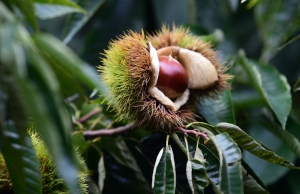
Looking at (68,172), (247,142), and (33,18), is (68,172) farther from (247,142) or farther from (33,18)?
(247,142)

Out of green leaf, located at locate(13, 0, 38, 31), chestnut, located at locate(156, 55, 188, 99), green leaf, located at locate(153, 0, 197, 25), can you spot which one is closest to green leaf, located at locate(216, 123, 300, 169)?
chestnut, located at locate(156, 55, 188, 99)

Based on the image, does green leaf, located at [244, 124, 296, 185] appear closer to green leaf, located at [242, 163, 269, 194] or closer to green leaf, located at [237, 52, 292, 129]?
green leaf, located at [237, 52, 292, 129]

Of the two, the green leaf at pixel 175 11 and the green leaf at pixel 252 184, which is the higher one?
the green leaf at pixel 175 11

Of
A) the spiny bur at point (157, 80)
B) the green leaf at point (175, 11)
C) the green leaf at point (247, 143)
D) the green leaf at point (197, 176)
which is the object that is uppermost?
the green leaf at point (175, 11)

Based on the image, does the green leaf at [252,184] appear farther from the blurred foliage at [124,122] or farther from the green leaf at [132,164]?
the green leaf at [132,164]

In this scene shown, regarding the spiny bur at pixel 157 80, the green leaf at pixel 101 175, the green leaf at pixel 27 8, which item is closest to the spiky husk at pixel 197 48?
the spiny bur at pixel 157 80

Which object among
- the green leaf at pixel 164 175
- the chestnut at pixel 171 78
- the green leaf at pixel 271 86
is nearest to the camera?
the green leaf at pixel 164 175

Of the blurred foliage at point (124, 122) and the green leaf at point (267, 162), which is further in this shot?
the green leaf at point (267, 162)

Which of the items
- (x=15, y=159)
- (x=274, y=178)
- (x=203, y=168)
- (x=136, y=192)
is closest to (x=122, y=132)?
(x=136, y=192)
